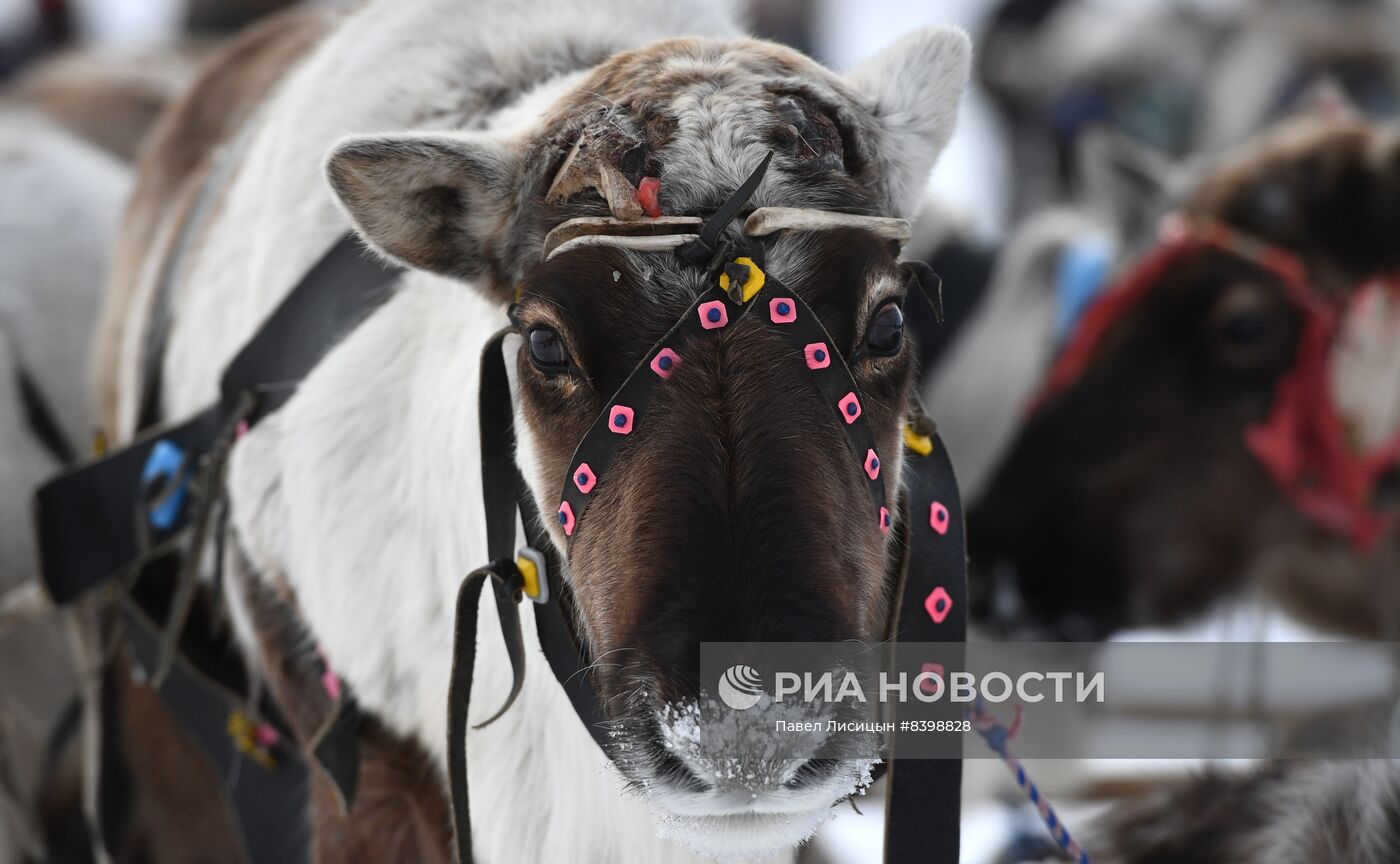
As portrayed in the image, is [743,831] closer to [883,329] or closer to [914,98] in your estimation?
[883,329]

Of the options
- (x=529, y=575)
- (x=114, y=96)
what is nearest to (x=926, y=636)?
(x=529, y=575)

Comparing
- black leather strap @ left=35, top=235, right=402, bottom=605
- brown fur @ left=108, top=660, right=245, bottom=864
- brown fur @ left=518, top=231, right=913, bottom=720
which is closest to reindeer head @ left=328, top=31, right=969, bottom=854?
brown fur @ left=518, top=231, right=913, bottom=720

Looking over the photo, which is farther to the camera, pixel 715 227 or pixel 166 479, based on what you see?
pixel 166 479

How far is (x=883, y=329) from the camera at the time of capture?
1.77 m

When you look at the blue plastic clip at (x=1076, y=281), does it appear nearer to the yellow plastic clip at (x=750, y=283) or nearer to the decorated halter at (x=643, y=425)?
the decorated halter at (x=643, y=425)

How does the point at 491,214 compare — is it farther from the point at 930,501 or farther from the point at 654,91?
the point at 930,501

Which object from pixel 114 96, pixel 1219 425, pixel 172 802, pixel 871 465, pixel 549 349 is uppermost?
pixel 114 96

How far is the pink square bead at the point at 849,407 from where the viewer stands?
66.3 inches

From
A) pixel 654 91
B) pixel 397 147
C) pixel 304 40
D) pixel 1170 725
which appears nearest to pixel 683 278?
pixel 654 91

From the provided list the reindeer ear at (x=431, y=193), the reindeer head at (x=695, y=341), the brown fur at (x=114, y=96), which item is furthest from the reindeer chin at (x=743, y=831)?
the brown fur at (x=114, y=96)

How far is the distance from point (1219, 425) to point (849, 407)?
7.70ft

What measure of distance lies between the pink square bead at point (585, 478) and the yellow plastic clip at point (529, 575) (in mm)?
156

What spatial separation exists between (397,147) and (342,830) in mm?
1041

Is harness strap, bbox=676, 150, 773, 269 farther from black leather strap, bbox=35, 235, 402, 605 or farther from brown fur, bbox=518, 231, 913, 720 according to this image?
black leather strap, bbox=35, 235, 402, 605
